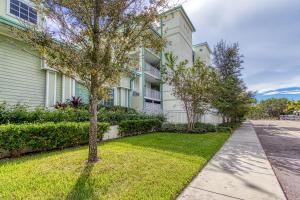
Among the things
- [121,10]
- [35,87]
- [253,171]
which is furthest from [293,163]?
[35,87]

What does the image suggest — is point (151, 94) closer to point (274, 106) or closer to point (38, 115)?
point (38, 115)

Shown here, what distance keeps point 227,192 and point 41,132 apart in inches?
227

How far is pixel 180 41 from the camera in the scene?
2261 centimetres

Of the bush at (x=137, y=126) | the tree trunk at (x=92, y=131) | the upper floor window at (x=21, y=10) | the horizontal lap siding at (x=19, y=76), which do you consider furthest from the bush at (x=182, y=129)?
the upper floor window at (x=21, y=10)

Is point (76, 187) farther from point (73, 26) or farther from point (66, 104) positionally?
point (66, 104)

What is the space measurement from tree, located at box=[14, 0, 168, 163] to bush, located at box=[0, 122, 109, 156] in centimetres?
231

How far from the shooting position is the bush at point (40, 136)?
17.6ft

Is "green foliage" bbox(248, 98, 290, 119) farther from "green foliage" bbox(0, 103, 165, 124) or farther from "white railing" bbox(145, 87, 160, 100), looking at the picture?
"green foliage" bbox(0, 103, 165, 124)

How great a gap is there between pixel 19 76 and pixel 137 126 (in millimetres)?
7076

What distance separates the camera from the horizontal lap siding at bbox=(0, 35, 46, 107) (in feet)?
27.6

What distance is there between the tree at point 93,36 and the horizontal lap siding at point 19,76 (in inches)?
200

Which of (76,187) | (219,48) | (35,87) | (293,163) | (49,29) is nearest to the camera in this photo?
(76,187)

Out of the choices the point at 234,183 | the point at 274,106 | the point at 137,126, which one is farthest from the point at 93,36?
the point at 274,106

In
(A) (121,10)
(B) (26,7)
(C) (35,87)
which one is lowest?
(C) (35,87)
